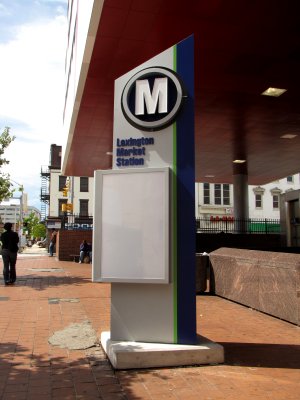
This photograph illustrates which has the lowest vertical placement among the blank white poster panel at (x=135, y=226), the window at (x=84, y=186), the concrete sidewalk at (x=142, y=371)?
the concrete sidewalk at (x=142, y=371)

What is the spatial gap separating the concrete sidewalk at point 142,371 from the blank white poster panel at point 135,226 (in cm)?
115

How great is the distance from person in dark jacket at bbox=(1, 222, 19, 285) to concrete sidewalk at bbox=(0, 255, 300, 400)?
4.38 meters

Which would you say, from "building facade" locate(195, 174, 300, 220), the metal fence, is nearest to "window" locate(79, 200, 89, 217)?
"building facade" locate(195, 174, 300, 220)

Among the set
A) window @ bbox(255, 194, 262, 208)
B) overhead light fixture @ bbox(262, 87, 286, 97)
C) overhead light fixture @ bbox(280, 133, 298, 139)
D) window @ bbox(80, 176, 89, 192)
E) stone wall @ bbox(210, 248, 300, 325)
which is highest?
window @ bbox(80, 176, 89, 192)

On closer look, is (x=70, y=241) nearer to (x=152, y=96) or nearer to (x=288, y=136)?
(x=288, y=136)

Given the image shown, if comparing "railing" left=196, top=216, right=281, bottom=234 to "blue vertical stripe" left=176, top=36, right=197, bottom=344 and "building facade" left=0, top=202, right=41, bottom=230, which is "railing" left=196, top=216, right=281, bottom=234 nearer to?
"blue vertical stripe" left=176, top=36, right=197, bottom=344

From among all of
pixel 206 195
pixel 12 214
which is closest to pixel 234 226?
pixel 206 195

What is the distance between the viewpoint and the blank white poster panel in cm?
582

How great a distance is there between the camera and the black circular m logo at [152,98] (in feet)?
19.8

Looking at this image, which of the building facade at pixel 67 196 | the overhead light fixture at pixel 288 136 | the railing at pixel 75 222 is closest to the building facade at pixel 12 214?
the building facade at pixel 67 196

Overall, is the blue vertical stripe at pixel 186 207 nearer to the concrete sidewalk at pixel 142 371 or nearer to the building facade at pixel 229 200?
the concrete sidewalk at pixel 142 371

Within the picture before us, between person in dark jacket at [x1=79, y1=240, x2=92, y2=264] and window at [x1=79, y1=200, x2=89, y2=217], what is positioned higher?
window at [x1=79, y1=200, x2=89, y2=217]

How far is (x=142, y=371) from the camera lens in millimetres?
5289

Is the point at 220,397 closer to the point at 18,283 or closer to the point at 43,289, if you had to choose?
the point at 43,289
